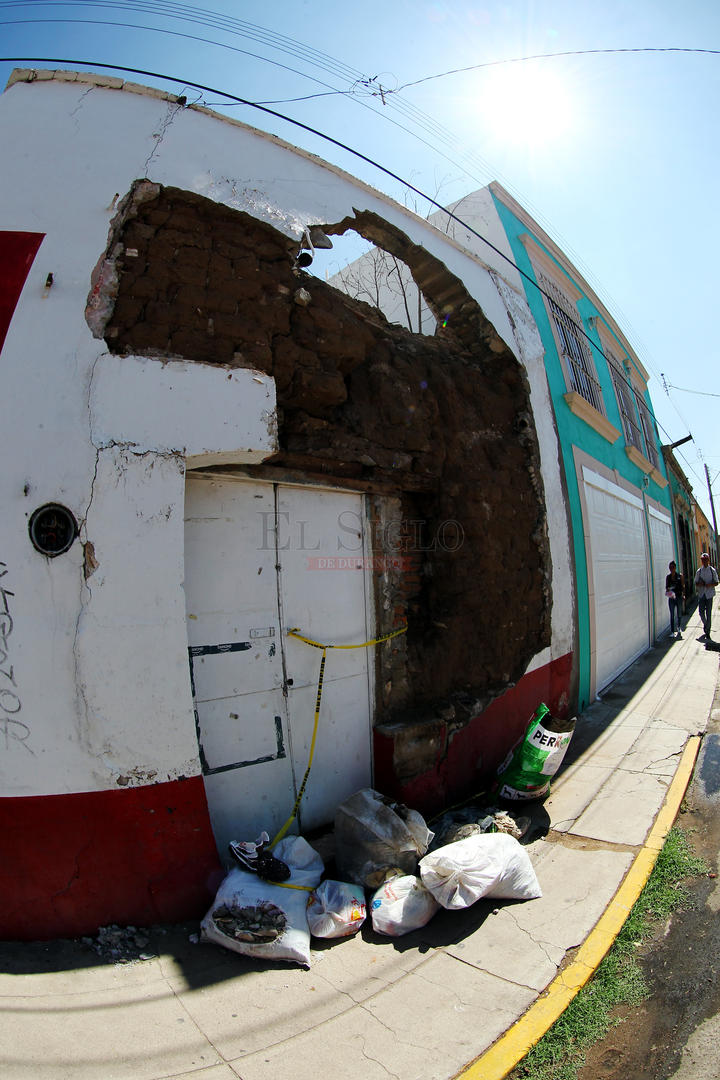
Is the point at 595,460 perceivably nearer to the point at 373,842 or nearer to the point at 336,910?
the point at 373,842

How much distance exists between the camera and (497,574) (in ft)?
18.1

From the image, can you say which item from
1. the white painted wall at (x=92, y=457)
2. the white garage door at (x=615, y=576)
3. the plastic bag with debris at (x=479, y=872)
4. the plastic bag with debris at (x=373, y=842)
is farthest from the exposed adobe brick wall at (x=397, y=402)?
the white garage door at (x=615, y=576)

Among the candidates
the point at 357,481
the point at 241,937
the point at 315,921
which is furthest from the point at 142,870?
the point at 357,481

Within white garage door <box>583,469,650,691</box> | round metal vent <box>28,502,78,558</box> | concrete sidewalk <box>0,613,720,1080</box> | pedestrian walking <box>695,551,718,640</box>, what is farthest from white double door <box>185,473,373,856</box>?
pedestrian walking <box>695,551,718,640</box>

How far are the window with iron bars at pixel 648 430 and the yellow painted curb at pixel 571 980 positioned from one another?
1408cm

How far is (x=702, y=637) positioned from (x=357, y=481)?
1308 centimetres

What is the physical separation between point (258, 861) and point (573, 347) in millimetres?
9889

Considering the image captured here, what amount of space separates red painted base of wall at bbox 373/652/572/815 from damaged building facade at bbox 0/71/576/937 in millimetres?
32

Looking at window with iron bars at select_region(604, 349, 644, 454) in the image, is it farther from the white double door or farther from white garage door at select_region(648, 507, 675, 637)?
the white double door

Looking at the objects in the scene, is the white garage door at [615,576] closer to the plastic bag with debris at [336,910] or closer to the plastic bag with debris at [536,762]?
the plastic bag with debris at [536,762]

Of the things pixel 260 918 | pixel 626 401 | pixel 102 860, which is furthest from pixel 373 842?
pixel 626 401

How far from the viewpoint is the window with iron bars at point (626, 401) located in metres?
13.2

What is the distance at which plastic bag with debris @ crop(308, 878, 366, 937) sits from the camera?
301 cm

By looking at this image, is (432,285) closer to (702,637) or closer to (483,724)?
(483,724)
